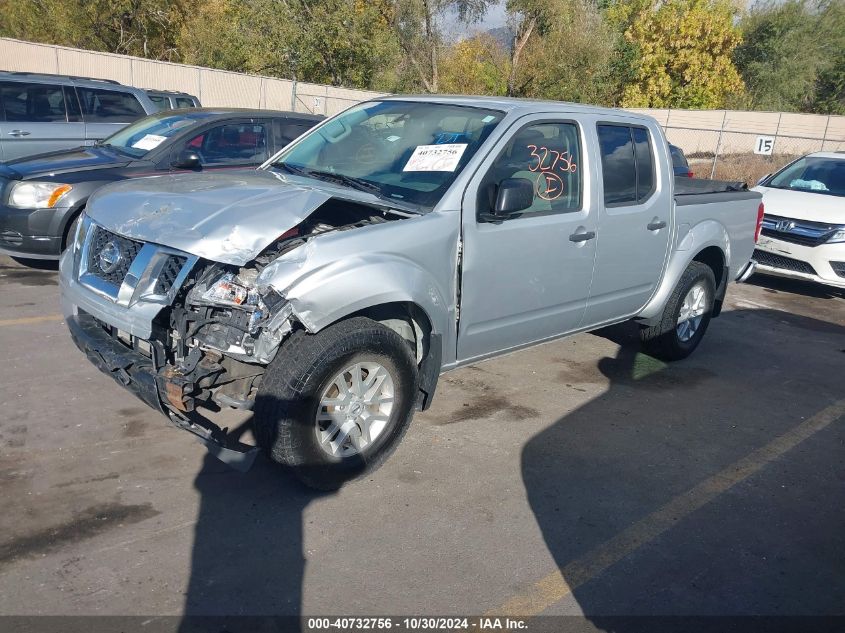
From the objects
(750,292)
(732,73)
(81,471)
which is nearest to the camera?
(81,471)

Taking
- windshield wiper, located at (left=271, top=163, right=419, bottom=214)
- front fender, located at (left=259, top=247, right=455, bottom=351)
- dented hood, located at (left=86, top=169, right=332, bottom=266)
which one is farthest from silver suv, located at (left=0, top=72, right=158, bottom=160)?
front fender, located at (left=259, top=247, right=455, bottom=351)

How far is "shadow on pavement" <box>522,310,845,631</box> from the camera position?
322 cm

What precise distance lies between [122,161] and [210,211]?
14.7 feet

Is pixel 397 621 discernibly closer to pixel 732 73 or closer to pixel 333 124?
pixel 333 124

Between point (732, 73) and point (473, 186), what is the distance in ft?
145

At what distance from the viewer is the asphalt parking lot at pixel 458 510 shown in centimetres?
305

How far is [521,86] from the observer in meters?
37.0

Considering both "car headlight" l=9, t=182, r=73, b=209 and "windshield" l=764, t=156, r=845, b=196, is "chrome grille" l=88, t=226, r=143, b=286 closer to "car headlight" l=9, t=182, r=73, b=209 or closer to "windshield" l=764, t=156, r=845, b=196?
"car headlight" l=9, t=182, r=73, b=209

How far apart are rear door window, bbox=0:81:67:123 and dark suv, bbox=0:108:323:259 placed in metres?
2.01

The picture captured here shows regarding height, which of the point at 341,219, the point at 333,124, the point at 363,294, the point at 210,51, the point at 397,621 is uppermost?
the point at 210,51

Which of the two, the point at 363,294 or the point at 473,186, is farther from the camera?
→ the point at 473,186

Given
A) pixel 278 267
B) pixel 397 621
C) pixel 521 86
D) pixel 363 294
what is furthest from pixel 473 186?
pixel 521 86

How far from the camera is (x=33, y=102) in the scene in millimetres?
9477

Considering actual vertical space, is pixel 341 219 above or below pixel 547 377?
above
